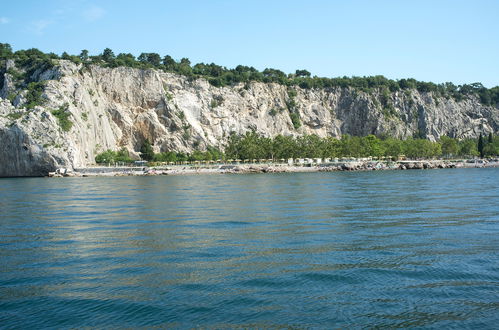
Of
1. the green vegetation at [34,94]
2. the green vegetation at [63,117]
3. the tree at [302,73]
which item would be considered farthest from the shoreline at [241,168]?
the tree at [302,73]

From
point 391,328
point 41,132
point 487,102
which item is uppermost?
point 487,102

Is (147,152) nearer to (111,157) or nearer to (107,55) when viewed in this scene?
(111,157)

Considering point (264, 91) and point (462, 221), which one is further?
point (264, 91)

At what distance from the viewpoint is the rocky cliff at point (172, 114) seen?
87750 millimetres

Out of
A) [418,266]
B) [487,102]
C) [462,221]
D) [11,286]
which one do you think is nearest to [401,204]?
[462,221]

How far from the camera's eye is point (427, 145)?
133625mm

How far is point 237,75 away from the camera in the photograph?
478 ft

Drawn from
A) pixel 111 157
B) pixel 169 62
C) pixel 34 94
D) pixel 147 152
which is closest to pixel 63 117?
pixel 34 94

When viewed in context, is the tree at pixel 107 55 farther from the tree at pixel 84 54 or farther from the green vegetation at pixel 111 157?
the green vegetation at pixel 111 157

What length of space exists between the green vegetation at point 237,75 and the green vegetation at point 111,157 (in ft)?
82.0

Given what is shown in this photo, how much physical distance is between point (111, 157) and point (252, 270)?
3680 inches

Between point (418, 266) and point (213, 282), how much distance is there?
647cm

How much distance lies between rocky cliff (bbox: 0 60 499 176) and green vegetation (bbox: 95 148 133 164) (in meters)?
1.69

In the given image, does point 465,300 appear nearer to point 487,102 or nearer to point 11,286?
point 11,286
